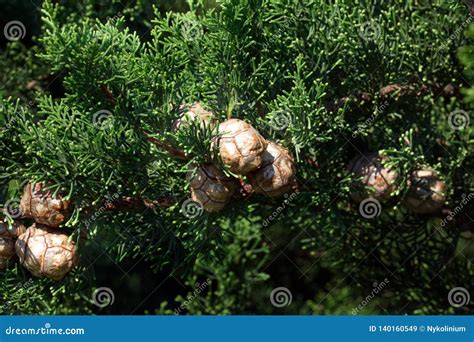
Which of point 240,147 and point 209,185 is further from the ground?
point 240,147

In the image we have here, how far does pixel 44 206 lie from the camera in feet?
6.11

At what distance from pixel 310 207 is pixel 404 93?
0.39 metres

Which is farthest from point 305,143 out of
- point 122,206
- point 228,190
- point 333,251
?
point 333,251

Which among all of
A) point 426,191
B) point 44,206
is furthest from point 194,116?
point 426,191

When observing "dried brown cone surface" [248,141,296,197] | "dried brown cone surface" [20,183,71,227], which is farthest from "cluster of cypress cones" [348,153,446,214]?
"dried brown cone surface" [20,183,71,227]

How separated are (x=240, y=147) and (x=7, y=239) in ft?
2.08

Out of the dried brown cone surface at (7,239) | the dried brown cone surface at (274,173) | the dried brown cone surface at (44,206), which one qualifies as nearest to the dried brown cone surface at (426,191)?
the dried brown cone surface at (274,173)

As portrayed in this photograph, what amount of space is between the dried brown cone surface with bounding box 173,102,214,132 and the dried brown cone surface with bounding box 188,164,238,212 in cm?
10

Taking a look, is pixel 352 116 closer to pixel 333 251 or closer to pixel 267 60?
pixel 267 60

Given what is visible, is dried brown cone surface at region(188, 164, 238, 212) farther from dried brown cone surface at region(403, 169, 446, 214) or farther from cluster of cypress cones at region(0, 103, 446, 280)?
dried brown cone surface at region(403, 169, 446, 214)

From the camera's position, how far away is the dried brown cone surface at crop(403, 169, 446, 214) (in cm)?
209

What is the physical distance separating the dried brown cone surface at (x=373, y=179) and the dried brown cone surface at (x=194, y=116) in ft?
1.38

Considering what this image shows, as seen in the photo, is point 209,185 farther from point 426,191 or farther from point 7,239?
point 426,191

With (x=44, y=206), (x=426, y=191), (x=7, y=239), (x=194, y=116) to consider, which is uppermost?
(x=194, y=116)
